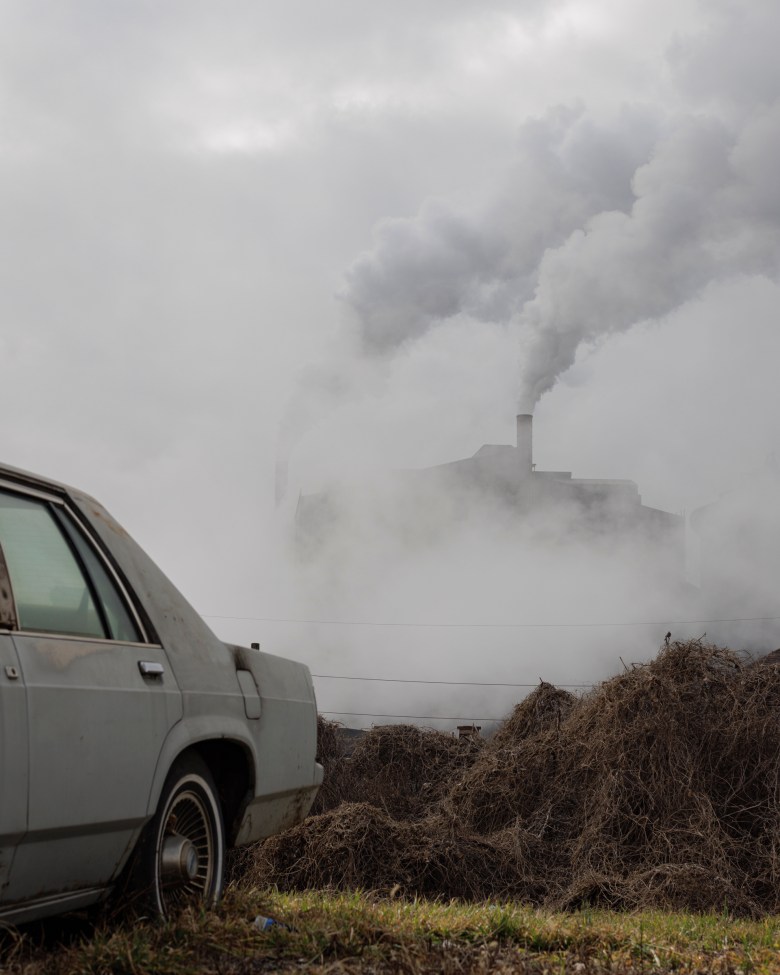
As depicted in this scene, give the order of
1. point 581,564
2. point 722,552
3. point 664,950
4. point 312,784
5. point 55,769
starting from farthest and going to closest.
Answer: point 722,552 → point 581,564 → point 312,784 → point 664,950 → point 55,769

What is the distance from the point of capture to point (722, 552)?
142ft

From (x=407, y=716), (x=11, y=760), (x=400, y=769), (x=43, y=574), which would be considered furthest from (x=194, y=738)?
(x=407, y=716)

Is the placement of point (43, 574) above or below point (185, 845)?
above

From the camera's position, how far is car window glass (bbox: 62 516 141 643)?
11.3 ft

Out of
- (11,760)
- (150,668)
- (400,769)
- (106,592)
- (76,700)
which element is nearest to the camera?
(11,760)

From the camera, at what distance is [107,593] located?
3.49m

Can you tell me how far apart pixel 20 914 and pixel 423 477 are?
37.5m

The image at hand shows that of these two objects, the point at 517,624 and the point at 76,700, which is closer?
the point at 76,700

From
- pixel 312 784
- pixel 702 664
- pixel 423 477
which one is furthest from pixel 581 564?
pixel 312 784

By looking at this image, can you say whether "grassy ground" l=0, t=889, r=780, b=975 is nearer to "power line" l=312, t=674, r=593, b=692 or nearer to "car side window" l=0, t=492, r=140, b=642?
"car side window" l=0, t=492, r=140, b=642

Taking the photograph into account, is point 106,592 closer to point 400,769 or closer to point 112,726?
point 112,726

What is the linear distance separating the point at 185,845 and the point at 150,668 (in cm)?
63

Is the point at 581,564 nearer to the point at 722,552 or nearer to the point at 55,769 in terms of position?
the point at 722,552

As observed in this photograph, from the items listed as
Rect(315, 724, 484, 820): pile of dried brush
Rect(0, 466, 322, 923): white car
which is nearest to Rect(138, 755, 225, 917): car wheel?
Rect(0, 466, 322, 923): white car
